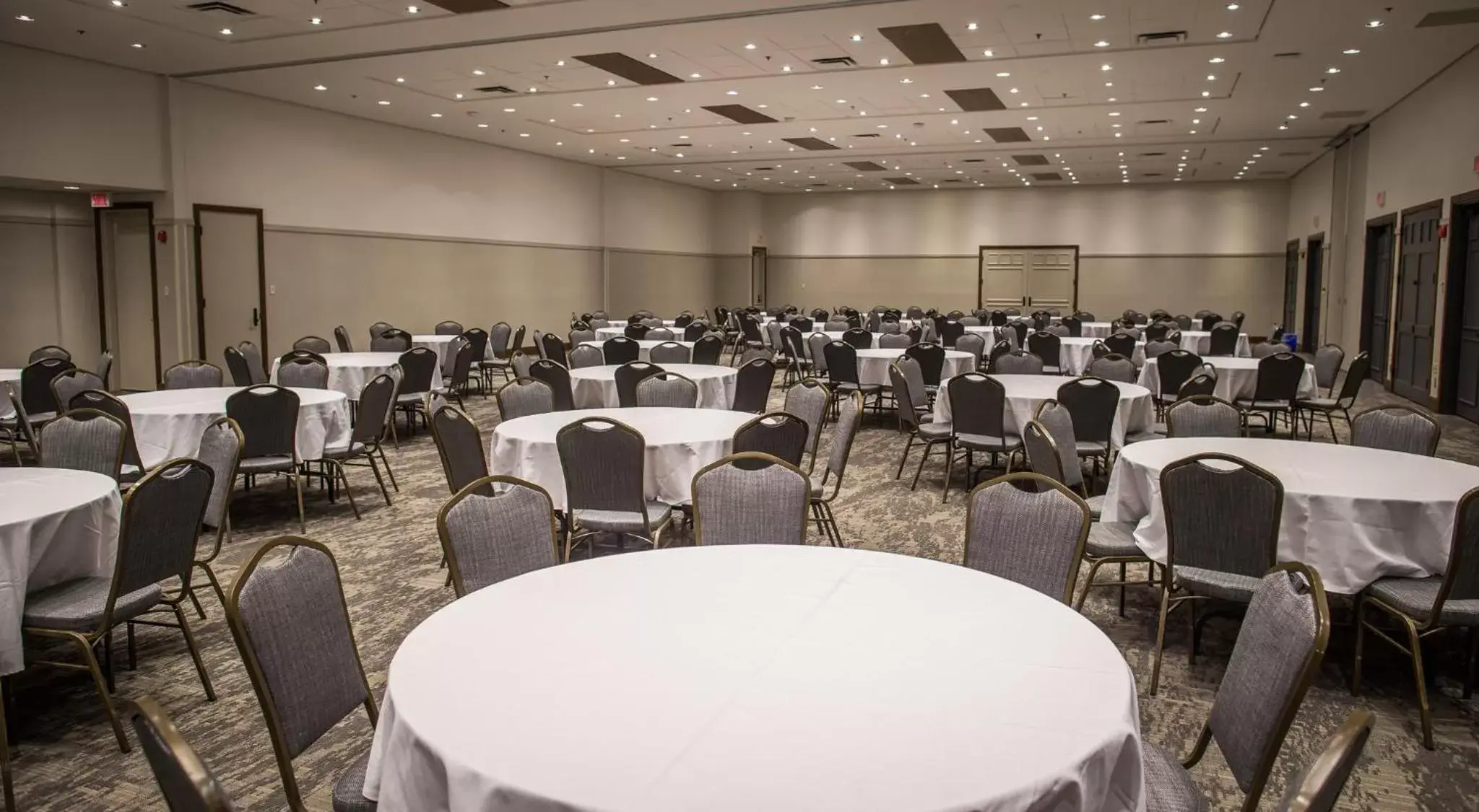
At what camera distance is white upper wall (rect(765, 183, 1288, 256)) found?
→ 2702cm

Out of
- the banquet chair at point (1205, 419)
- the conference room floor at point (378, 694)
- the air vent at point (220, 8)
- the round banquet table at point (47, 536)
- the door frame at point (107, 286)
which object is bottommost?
the conference room floor at point (378, 694)

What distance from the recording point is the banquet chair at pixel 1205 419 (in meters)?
5.80

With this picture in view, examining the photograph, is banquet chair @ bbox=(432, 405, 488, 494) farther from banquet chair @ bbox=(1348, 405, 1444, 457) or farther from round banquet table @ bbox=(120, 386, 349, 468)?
banquet chair @ bbox=(1348, 405, 1444, 457)

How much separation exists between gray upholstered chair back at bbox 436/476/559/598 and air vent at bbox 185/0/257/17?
30.5ft

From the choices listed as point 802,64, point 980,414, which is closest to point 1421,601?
point 980,414

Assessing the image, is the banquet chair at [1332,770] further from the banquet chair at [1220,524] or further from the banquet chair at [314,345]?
the banquet chair at [314,345]

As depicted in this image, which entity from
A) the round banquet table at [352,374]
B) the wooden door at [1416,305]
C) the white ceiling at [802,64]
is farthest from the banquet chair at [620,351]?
the wooden door at [1416,305]

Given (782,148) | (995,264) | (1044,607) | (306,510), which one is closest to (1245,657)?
(1044,607)

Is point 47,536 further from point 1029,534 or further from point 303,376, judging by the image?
point 303,376

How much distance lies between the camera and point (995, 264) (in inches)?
1148

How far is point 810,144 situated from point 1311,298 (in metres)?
11.5

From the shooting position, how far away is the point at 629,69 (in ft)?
43.7

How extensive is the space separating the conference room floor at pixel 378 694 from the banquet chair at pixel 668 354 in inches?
167

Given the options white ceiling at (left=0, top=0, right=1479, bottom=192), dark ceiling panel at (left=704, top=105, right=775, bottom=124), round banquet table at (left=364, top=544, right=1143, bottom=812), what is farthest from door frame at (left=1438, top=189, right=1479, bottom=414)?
round banquet table at (left=364, top=544, right=1143, bottom=812)
